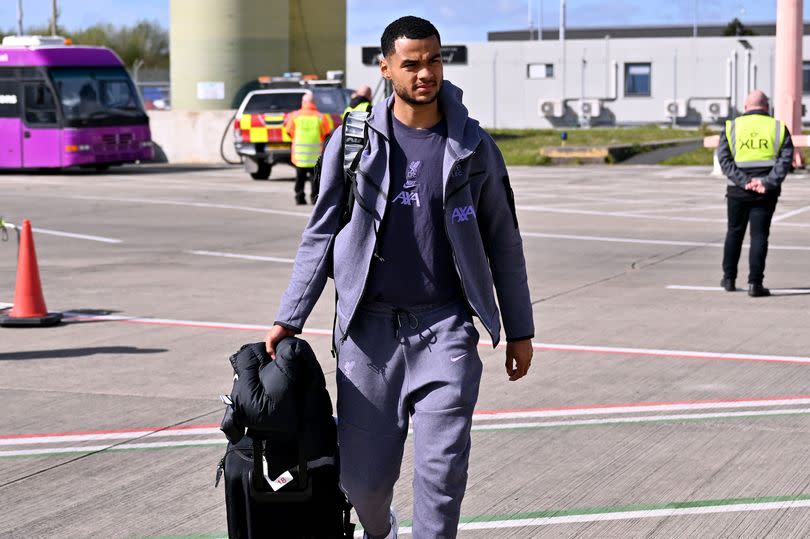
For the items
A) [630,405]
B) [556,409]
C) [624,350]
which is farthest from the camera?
[624,350]

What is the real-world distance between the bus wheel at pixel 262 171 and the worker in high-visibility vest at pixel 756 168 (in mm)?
17858

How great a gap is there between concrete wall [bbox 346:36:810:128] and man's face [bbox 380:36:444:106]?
189ft

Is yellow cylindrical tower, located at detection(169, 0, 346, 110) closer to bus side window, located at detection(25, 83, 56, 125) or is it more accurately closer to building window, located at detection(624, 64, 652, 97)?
bus side window, located at detection(25, 83, 56, 125)

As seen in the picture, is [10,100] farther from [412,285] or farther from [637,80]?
[637,80]

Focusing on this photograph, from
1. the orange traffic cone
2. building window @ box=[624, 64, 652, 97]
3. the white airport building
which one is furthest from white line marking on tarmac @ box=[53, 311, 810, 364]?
building window @ box=[624, 64, 652, 97]

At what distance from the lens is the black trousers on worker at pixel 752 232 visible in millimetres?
12047

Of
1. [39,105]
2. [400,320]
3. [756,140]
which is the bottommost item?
[400,320]

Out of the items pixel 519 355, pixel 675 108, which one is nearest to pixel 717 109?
pixel 675 108

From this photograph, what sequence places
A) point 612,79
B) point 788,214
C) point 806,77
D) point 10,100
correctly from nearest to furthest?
point 788,214
point 10,100
point 806,77
point 612,79

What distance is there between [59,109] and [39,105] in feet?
1.65

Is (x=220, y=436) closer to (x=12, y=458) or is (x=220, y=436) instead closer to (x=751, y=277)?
(x=12, y=458)

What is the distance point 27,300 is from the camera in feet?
35.2

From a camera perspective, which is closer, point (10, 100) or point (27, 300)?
point (27, 300)

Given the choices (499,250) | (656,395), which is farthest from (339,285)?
(656,395)
